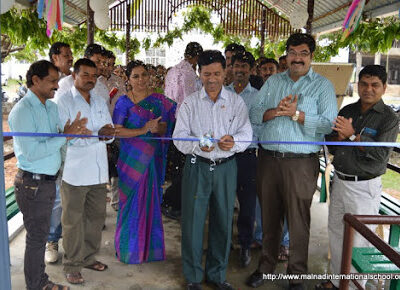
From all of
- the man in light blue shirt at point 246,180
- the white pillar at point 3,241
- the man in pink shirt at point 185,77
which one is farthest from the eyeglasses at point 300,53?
the white pillar at point 3,241

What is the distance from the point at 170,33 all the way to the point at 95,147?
Answer: 9.27 m

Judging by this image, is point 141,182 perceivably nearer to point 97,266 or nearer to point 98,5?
point 97,266

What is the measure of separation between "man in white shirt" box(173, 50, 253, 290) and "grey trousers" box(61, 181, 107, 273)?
0.81 meters

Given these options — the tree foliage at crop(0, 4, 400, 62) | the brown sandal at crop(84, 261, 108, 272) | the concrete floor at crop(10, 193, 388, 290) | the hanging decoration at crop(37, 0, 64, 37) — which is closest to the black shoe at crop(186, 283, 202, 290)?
the concrete floor at crop(10, 193, 388, 290)

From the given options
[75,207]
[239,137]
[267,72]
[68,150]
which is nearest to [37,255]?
[75,207]

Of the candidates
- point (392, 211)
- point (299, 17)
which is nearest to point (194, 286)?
point (392, 211)

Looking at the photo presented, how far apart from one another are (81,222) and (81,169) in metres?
0.46

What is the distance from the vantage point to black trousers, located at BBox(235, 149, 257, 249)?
3604 millimetres

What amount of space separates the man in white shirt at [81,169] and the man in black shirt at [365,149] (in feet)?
6.02

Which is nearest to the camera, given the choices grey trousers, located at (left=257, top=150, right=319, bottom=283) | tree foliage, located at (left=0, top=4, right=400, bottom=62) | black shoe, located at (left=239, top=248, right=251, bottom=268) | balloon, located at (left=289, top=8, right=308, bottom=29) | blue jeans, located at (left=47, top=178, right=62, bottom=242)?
grey trousers, located at (left=257, top=150, right=319, bottom=283)

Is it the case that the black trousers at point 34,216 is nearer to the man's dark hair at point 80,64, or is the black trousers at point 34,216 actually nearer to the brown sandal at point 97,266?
the brown sandal at point 97,266

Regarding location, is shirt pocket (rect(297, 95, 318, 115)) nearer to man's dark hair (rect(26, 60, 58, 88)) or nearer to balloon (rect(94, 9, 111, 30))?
man's dark hair (rect(26, 60, 58, 88))

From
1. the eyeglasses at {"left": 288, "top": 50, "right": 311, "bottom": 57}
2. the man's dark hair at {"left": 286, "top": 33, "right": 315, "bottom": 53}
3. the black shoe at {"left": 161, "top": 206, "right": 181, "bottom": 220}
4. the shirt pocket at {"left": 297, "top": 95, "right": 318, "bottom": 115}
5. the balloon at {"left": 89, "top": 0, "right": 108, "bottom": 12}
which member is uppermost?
the balloon at {"left": 89, "top": 0, "right": 108, "bottom": 12}

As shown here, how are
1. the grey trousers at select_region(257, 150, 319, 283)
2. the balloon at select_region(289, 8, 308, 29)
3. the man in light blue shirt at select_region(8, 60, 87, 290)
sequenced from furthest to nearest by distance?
the balloon at select_region(289, 8, 308, 29)
the grey trousers at select_region(257, 150, 319, 283)
the man in light blue shirt at select_region(8, 60, 87, 290)
